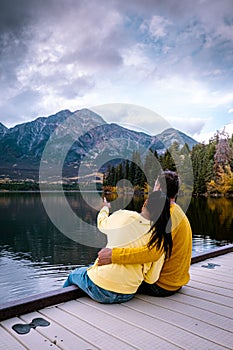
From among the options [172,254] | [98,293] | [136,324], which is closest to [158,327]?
[136,324]

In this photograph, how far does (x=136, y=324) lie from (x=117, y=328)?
0.54 feet

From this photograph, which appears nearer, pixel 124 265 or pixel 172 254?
pixel 124 265

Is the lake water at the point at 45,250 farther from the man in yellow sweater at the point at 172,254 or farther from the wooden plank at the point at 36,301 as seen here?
the wooden plank at the point at 36,301

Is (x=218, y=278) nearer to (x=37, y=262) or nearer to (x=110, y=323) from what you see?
(x=110, y=323)

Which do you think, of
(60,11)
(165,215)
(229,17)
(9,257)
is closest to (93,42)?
(60,11)

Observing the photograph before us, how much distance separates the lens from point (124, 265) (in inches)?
115

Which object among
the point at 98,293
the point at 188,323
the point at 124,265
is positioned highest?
the point at 124,265

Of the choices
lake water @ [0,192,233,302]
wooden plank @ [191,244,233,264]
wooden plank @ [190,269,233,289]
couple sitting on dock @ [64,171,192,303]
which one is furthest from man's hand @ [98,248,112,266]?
lake water @ [0,192,233,302]

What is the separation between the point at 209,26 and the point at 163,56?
384cm

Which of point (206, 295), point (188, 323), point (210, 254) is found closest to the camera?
point (188, 323)

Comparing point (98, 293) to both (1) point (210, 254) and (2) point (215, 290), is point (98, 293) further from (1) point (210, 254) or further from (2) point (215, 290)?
(1) point (210, 254)

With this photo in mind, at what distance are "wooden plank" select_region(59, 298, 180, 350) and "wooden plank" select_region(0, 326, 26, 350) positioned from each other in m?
0.58

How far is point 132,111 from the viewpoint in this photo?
Result: 423 cm

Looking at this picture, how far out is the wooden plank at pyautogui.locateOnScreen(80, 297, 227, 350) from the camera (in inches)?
90.9
